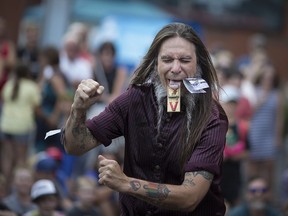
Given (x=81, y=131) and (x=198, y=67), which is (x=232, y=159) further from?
(x=81, y=131)

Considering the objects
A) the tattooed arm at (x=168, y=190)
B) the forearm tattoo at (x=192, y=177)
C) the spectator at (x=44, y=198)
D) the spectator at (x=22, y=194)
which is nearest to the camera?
the tattooed arm at (x=168, y=190)

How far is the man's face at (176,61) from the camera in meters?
5.72

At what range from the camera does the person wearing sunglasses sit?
10.9m

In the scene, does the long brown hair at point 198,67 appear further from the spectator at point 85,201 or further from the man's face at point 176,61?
the spectator at point 85,201

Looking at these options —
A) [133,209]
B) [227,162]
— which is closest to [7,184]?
[227,162]

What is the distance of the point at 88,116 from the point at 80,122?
6.32 meters

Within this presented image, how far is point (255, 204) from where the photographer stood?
11.0m

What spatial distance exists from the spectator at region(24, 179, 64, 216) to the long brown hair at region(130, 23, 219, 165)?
3.77 metres

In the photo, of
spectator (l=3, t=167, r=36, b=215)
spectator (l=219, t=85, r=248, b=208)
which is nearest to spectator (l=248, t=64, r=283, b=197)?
spectator (l=219, t=85, r=248, b=208)

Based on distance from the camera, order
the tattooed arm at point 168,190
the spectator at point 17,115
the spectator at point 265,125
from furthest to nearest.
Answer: the spectator at point 265,125 → the spectator at point 17,115 → the tattooed arm at point 168,190

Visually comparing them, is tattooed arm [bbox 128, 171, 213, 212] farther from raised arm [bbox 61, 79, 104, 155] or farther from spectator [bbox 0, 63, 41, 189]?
spectator [bbox 0, 63, 41, 189]

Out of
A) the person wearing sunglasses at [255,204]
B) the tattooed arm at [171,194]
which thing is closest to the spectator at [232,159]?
the person wearing sunglasses at [255,204]

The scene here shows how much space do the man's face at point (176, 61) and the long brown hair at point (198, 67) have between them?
4cm

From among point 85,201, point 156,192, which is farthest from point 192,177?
point 85,201
